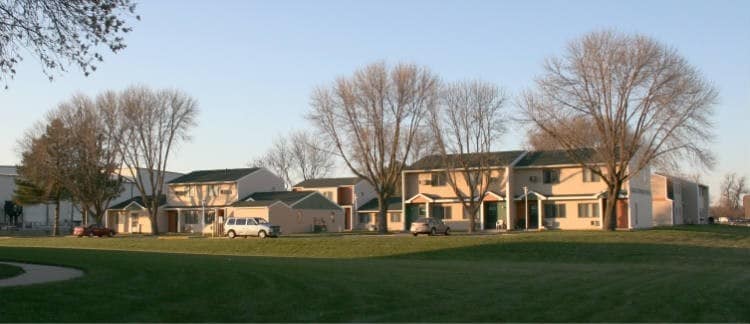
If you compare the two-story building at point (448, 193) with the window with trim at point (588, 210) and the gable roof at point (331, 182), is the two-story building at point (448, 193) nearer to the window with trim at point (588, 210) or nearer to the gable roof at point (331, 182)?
the window with trim at point (588, 210)

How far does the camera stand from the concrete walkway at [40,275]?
54.7 ft

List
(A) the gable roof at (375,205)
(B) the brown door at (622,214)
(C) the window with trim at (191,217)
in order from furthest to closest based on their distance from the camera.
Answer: (A) the gable roof at (375,205)
(C) the window with trim at (191,217)
(B) the brown door at (622,214)

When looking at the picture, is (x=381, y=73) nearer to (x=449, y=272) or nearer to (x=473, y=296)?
(x=449, y=272)

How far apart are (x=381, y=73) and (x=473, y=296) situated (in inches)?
1611

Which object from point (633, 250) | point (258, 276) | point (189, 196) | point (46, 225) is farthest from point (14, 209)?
point (258, 276)

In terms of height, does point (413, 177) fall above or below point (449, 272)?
above

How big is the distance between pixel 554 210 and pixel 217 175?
107 feet

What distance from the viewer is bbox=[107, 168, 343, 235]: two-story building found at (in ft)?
219

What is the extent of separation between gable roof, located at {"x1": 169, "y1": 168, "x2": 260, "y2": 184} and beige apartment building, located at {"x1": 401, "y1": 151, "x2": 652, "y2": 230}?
681 inches

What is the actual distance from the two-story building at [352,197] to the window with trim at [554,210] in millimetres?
23417

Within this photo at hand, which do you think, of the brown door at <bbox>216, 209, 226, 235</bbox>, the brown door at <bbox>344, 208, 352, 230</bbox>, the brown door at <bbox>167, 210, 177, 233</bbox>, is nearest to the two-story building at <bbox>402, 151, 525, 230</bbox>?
the brown door at <bbox>216, 209, 226, 235</bbox>

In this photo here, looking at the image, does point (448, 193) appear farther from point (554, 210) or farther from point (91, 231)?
point (91, 231)

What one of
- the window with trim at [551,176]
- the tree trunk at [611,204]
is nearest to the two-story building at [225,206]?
the window with trim at [551,176]

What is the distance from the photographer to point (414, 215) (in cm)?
6456
